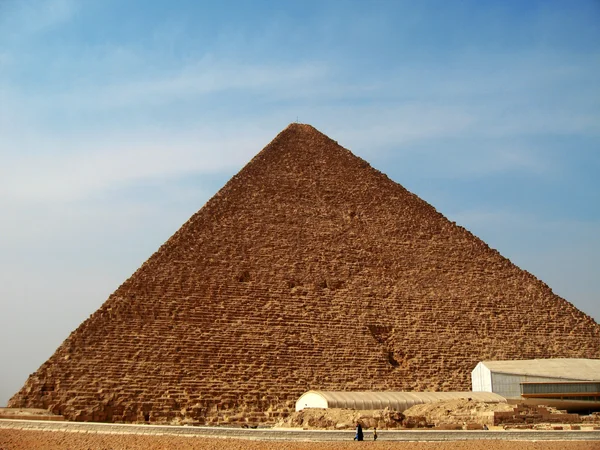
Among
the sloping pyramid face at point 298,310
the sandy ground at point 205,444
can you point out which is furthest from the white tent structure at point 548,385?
the sandy ground at point 205,444

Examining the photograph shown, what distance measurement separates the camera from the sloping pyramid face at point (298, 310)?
31.0 metres

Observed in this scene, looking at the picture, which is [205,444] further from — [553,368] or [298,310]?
[553,368]

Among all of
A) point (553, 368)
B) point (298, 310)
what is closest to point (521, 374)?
point (553, 368)

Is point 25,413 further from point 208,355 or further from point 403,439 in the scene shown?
Answer: point 403,439

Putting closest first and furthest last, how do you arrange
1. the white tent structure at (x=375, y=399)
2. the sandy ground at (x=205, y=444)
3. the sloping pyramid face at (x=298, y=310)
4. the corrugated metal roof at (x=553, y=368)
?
the sandy ground at (x=205, y=444) < the white tent structure at (x=375, y=399) < the sloping pyramid face at (x=298, y=310) < the corrugated metal roof at (x=553, y=368)

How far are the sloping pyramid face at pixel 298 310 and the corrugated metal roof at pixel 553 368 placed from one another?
1.46 m

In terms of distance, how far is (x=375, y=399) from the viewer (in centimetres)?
2964

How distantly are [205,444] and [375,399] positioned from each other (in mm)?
9167

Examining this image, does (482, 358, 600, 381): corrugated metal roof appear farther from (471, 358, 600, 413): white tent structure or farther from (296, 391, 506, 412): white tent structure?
(296, 391, 506, 412): white tent structure

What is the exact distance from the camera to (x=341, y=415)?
2697 centimetres

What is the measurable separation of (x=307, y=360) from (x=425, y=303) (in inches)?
224

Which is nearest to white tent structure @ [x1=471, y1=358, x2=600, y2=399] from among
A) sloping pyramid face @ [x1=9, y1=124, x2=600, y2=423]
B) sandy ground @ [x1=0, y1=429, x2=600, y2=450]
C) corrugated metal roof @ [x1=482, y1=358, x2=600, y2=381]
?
corrugated metal roof @ [x1=482, y1=358, x2=600, y2=381]

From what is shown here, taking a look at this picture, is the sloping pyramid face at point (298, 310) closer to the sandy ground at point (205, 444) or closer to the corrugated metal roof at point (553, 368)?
the corrugated metal roof at point (553, 368)

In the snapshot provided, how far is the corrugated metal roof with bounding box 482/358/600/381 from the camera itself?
32.4m
